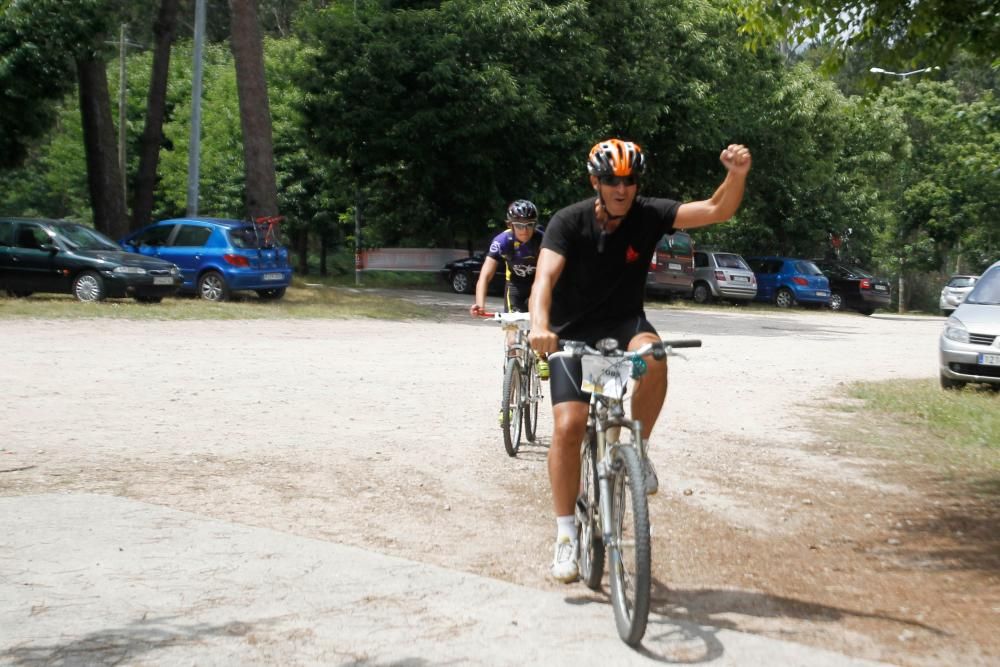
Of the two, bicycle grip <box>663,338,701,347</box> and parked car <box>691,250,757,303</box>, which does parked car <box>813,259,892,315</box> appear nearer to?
parked car <box>691,250,757,303</box>

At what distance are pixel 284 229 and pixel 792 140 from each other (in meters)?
17.4

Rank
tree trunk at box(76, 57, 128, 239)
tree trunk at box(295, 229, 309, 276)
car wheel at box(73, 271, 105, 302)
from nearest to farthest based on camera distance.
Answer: car wheel at box(73, 271, 105, 302), tree trunk at box(76, 57, 128, 239), tree trunk at box(295, 229, 309, 276)

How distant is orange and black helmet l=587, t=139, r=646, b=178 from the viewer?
17.1 ft

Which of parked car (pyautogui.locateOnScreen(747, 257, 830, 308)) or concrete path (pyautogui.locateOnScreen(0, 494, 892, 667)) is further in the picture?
parked car (pyautogui.locateOnScreen(747, 257, 830, 308))

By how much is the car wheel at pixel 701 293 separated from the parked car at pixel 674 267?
0.90 m

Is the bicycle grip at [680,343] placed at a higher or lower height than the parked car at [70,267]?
higher

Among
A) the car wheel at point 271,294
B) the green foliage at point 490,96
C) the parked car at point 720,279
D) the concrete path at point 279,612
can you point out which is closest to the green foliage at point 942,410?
the concrete path at point 279,612

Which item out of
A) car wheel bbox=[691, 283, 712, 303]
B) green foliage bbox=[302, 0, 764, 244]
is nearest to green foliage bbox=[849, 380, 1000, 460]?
green foliage bbox=[302, 0, 764, 244]

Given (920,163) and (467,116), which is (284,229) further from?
(920,163)

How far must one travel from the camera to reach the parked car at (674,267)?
117ft

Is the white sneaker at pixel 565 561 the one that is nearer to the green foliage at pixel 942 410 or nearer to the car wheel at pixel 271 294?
the green foliage at pixel 942 410

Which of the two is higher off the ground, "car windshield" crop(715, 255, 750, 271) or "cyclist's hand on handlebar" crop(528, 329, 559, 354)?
"cyclist's hand on handlebar" crop(528, 329, 559, 354)

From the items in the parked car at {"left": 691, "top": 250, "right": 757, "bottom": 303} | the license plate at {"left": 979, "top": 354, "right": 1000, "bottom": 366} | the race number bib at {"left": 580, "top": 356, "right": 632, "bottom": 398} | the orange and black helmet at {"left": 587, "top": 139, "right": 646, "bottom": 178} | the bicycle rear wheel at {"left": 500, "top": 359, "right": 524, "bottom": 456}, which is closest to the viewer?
the race number bib at {"left": 580, "top": 356, "right": 632, "bottom": 398}

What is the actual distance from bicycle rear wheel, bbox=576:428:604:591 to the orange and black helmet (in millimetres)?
1072
